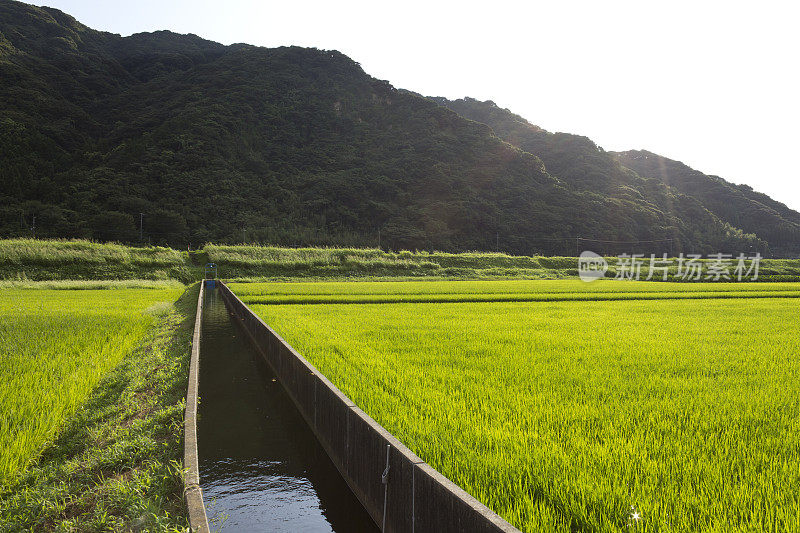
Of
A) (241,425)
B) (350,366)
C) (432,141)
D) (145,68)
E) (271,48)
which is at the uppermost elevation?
(271,48)

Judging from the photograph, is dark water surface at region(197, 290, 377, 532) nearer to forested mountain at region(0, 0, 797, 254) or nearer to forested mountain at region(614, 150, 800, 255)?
forested mountain at region(0, 0, 797, 254)

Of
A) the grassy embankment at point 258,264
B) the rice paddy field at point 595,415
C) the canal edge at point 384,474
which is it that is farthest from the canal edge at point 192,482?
the grassy embankment at point 258,264

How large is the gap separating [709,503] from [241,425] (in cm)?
438

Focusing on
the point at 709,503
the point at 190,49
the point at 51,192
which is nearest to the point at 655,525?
the point at 709,503

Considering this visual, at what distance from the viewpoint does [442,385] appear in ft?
17.2

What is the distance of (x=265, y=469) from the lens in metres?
4.25

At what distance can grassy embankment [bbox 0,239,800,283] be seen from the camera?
32250 mm

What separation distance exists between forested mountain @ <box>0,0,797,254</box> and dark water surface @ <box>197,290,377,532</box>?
59.4 meters

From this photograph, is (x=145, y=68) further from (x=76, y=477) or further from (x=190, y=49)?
(x=76, y=477)

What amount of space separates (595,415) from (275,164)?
282ft
